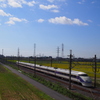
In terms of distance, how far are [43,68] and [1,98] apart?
31574mm

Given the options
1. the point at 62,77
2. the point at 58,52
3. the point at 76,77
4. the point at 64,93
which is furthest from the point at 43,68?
the point at 58,52

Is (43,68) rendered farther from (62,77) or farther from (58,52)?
(58,52)

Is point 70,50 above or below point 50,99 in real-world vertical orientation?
above

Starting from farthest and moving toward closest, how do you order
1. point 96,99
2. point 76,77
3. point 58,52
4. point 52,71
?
point 58,52 < point 52,71 < point 76,77 < point 96,99

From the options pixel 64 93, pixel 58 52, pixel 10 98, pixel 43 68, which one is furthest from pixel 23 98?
pixel 58 52

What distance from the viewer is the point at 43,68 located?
4812 cm

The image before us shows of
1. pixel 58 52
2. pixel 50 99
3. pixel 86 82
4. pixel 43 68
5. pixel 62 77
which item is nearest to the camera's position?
pixel 50 99

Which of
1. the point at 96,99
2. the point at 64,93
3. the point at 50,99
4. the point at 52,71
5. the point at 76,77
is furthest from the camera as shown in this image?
the point at 52,71

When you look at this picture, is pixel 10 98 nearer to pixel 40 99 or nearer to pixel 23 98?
pixel 23 98

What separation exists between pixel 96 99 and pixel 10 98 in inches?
363

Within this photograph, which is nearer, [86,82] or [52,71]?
[86,82]

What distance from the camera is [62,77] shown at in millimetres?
36219

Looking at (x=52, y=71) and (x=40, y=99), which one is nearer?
(x=40, y=99)

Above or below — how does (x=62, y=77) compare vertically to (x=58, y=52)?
below
